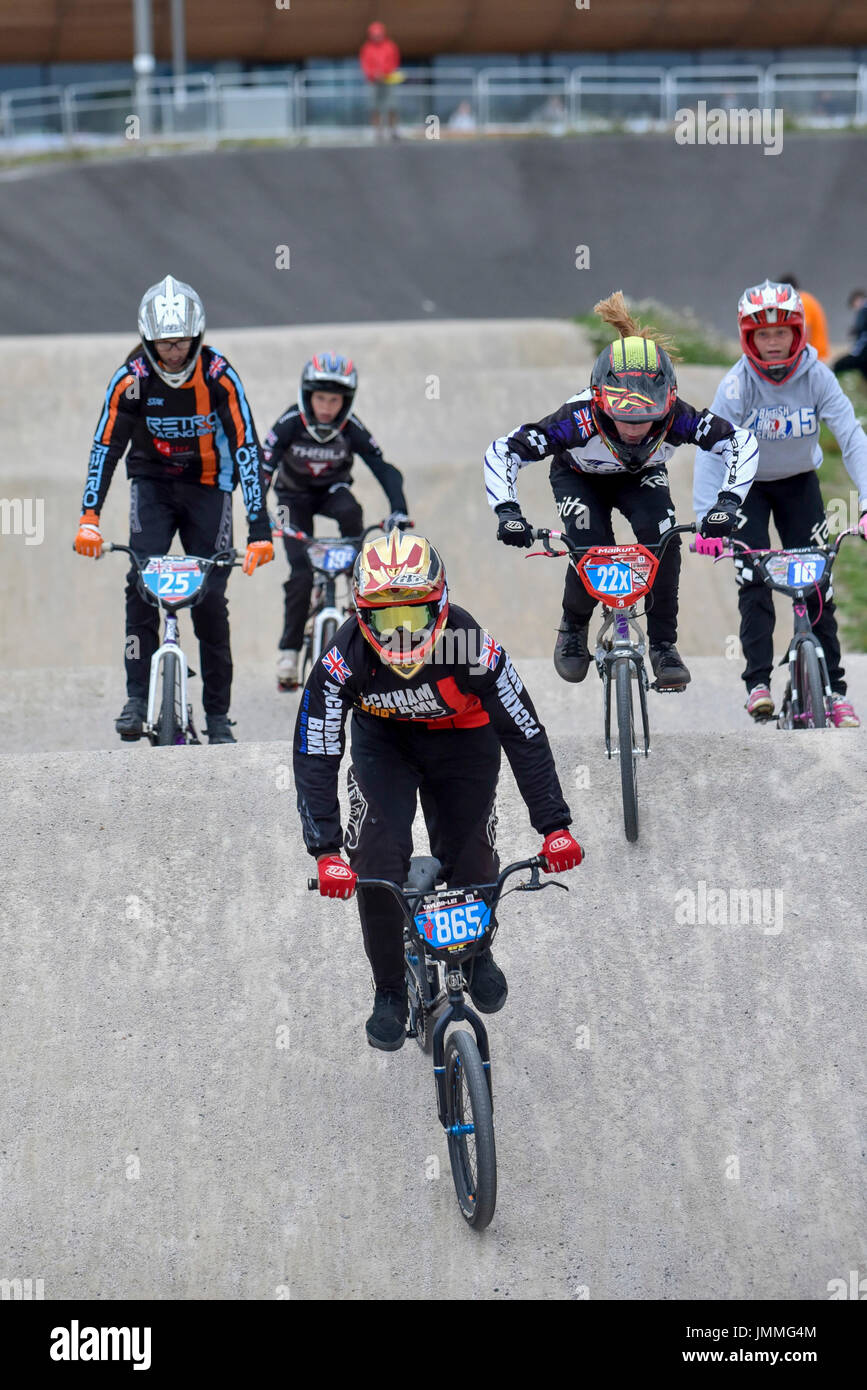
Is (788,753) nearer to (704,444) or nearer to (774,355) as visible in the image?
(704,444)

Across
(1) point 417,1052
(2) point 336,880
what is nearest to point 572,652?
(1) point 417,1052

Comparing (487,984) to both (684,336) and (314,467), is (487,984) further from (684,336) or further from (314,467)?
(684,336)

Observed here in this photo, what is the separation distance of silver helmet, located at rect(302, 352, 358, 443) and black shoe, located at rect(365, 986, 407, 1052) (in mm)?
4906

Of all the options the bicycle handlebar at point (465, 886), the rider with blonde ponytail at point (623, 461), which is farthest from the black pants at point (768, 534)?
the bicycle handlebar at point (465, 886)

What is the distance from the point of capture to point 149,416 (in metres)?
7.62

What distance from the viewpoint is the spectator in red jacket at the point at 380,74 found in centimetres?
2391

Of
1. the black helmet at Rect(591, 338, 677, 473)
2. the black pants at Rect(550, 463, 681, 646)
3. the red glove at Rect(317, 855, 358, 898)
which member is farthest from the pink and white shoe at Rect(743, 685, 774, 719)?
the red glove at Rect(317, 855, 358, 898)

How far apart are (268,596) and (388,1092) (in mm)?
8198

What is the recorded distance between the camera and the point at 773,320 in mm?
7273

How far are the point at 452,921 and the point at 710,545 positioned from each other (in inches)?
124

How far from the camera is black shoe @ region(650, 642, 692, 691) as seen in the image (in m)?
6.94

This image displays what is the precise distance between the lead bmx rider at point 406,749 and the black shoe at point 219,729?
3079 mm
